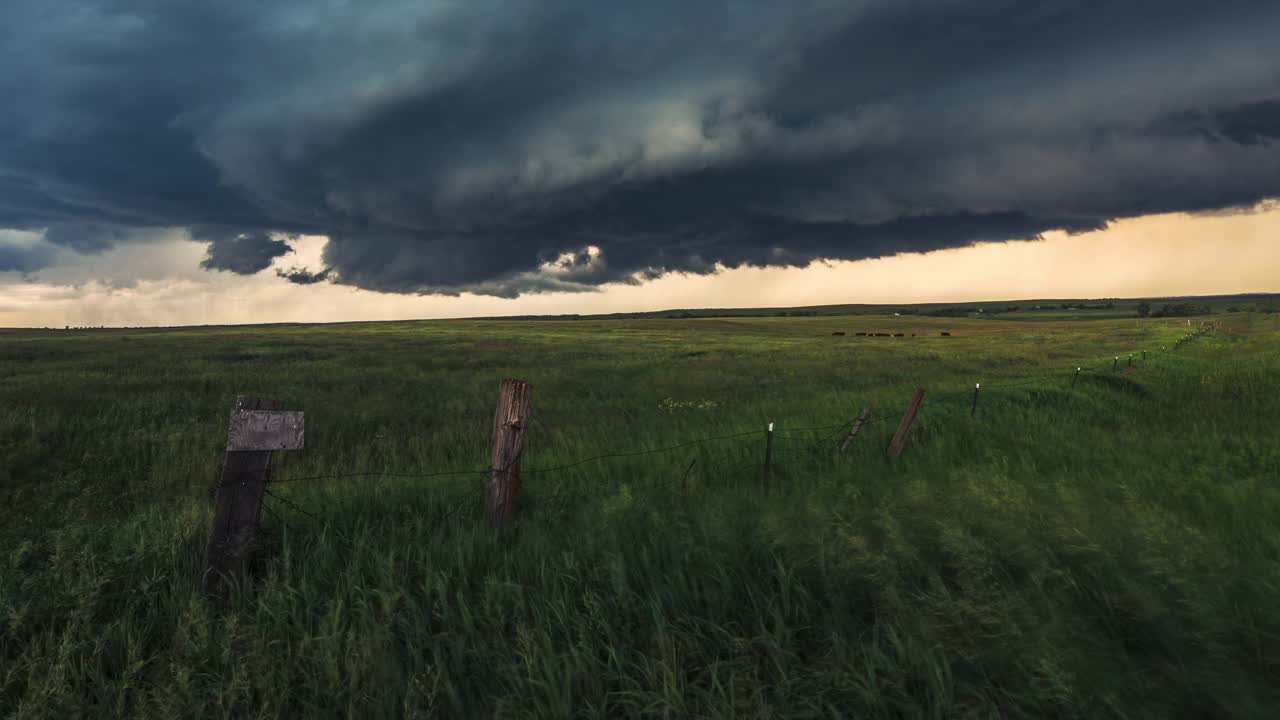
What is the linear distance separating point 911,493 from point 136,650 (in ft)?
17.6

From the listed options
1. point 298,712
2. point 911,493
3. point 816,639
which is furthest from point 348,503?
point 911,493

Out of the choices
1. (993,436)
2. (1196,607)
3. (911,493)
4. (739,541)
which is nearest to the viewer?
(1196,607)

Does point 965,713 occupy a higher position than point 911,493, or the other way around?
point 911,493

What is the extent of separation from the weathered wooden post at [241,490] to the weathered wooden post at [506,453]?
1592mm

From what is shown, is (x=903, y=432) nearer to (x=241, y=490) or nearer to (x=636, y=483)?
(x=636, y=483)

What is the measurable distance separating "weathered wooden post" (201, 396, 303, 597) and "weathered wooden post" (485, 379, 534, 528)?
1.59 metres

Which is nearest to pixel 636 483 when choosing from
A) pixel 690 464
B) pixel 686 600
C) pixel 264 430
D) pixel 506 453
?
pixel 690 464

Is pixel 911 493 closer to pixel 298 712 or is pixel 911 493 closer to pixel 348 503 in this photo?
pixel 298 712

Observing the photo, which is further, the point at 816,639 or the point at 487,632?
the point at 487,632

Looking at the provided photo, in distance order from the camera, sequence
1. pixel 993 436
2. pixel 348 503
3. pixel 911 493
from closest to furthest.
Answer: pixel 911 493 < pixel 348 503 < pixel 993 436

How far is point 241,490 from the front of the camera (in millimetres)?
4605

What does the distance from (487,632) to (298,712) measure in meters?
1.03

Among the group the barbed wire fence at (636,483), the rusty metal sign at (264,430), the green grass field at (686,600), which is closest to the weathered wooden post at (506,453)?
the barbed wire fence at (636,483)

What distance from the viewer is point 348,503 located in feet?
20.3
